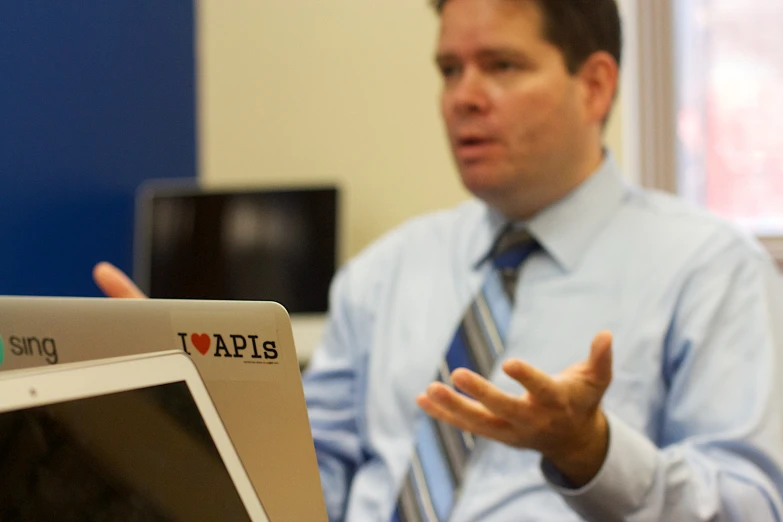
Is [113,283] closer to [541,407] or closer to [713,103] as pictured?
[541,407]

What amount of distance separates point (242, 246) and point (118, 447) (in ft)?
5.64

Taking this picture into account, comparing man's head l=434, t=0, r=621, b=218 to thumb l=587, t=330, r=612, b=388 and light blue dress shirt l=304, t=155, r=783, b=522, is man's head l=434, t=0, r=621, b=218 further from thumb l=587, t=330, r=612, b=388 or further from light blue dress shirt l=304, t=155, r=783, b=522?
thumb l=587, t=330, r=612, b=388

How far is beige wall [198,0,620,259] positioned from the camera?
2.29 m

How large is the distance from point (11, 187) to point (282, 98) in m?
0.82

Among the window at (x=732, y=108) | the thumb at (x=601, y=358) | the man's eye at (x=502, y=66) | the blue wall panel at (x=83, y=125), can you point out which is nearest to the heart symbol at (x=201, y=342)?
the thumb at (x=601, y=358)

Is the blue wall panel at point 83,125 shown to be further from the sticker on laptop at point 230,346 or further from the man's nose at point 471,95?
the sticker on laptop at point 230,346

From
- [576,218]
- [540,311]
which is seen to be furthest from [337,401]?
[576,218]

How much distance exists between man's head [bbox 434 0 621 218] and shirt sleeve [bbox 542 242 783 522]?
285 millimetres

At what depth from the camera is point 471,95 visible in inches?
53.1

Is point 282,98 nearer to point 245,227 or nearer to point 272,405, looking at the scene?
point 245,227

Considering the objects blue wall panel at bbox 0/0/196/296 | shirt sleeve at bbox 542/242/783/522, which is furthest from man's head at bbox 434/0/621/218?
blue wall panel at bbox 0/0/196/296

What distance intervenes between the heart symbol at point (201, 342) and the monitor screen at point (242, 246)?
1.56 meters

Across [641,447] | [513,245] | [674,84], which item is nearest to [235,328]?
[641,447]

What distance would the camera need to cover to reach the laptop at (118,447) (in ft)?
1.68
